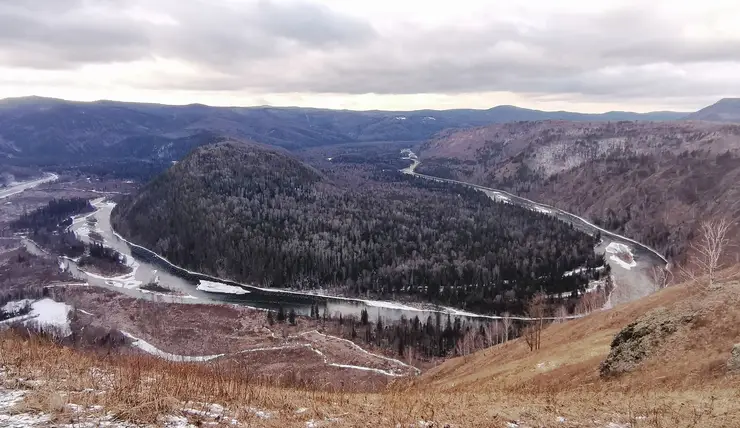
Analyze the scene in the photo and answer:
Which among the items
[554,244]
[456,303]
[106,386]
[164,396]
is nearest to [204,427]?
[164,396]

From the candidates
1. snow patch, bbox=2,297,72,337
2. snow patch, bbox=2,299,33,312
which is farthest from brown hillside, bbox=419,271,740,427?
snow patch, bbox=2,299,33,312

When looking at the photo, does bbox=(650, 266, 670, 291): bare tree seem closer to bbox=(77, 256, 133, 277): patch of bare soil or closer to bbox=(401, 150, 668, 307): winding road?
bbox=(401, 150, 668, 307): winding road

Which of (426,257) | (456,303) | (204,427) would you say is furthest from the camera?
(426,257)

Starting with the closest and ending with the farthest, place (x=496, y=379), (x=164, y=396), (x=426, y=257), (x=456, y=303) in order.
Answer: (x=164, y=396)
(x=496, y=379)
(x=456, y=303)
(x=426, y=257)

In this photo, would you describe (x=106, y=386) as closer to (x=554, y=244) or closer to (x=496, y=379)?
(x=496, y=379)

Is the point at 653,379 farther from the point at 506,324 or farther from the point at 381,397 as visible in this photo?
the point at 506,324

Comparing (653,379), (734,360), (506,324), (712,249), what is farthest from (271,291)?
(734,360)

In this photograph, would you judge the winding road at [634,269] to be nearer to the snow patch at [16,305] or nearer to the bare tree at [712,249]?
the bare tree at [712,249]
